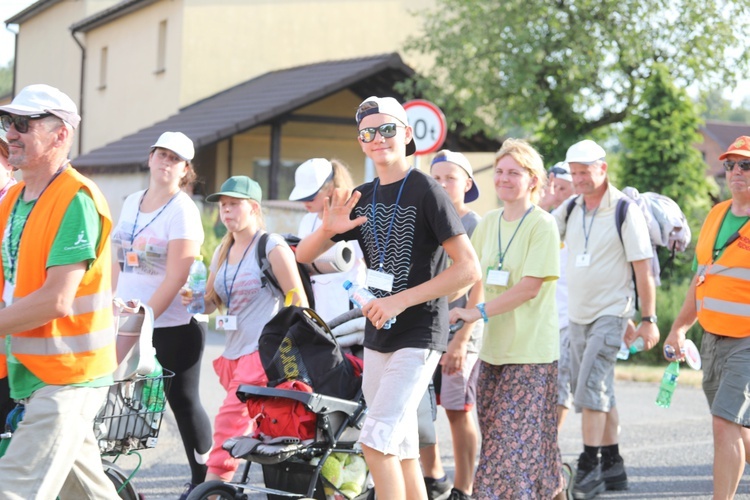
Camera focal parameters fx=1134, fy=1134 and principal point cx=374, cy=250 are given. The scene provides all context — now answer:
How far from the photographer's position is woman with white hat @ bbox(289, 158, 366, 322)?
6848mm

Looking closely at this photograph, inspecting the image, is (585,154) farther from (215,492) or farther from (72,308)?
(72,308)

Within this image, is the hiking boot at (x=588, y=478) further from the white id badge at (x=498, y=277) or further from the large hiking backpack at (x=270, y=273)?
the large hiking backpack at (x=270, y=273)

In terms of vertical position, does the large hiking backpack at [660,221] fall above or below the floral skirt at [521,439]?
above

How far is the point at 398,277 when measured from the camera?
5086mm

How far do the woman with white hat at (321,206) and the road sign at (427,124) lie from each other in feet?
18.0

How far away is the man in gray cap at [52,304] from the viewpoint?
168 inches

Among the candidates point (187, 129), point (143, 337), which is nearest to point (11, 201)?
point (143, 337)

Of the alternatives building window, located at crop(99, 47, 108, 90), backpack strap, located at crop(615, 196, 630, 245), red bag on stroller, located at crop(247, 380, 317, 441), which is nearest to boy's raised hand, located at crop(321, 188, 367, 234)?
red bag on stroller, located at crop(247, 380, 317, 441)

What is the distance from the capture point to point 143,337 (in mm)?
5148

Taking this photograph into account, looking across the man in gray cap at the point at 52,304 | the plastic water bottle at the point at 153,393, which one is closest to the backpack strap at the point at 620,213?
the plastic water bottle at the point at 153,393

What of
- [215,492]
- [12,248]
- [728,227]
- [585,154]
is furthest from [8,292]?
[585,154]

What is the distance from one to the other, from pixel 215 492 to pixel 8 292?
134 centimetres

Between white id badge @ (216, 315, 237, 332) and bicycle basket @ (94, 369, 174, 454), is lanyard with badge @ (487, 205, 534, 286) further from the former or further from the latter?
bicycle basket @ (94, 369, 174, 454)

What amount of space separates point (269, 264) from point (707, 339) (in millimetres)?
2573
